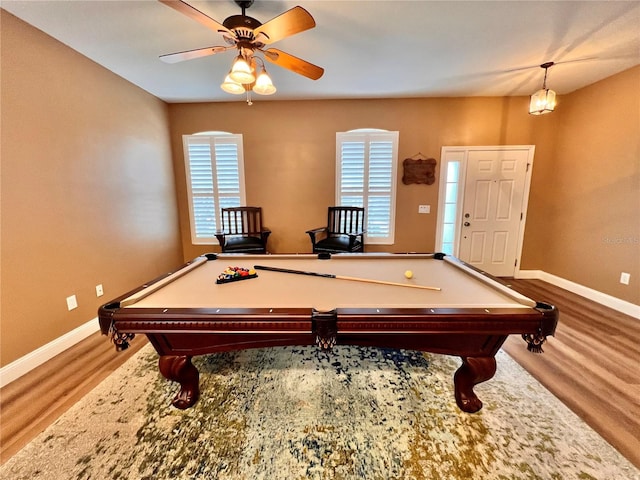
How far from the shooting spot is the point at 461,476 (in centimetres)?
123

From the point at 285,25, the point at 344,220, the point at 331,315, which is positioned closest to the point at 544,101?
the point at 344,220

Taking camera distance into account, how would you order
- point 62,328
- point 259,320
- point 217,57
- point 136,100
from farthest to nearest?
point 136,100 → point 217,57 → point 62,328 → point 259,320

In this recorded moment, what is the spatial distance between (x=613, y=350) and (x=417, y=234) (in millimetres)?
2329

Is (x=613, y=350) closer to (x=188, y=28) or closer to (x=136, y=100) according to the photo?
(x=188, y=28)

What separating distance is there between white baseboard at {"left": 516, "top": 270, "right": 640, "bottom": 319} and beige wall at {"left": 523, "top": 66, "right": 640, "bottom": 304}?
0.06m

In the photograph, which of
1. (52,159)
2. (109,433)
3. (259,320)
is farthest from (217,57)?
(109,433)

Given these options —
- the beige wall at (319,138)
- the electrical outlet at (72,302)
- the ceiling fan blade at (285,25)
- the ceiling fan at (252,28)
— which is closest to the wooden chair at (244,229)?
the beige wall at (319,138)

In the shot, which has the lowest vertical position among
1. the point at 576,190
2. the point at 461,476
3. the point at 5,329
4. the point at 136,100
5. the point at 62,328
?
the point at 461,476

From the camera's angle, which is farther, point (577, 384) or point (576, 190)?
point (576, 190)

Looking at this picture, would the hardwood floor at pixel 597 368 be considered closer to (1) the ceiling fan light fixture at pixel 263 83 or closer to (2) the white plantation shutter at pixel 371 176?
(2) the white plantation shutter at pixel 371 176

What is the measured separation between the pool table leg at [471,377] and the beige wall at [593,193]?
2.79m

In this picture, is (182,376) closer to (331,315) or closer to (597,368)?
(331,315)

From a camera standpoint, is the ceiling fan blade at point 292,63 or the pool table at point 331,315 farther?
the ceiling fan blade at point 292,63

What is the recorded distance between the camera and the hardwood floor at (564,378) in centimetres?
150
